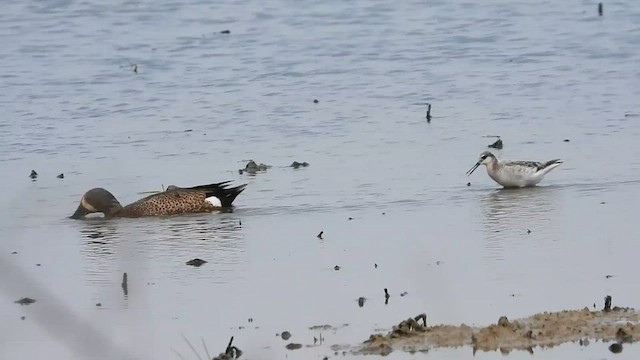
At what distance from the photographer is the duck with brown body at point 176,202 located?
1083cm

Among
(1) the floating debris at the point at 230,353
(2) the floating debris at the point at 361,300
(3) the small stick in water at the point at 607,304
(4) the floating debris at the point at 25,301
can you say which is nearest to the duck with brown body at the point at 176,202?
(4) the floating debris at the point at 25,301

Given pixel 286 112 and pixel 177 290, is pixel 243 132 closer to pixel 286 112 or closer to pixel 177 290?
pixel 286 112

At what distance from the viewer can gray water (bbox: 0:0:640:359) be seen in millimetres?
7457

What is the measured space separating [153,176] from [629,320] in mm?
6059

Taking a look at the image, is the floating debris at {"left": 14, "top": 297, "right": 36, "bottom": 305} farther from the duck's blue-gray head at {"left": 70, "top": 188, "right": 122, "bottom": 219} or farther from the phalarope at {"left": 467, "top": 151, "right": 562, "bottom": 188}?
the phalarope at {"left": 467, "top": 151, "right": 562, "bottom": 188}

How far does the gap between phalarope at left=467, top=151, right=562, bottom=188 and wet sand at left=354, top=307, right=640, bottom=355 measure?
4498 millimetres

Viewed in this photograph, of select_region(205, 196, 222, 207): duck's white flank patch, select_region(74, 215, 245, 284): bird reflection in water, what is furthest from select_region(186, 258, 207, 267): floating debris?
select_region(205, 196, 222, 207): duck's white flank patch

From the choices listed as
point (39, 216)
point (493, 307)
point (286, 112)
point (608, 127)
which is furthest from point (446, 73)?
point (493, 307)

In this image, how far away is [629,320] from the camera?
6.80 meters

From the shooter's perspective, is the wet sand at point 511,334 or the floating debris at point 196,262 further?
the floating debris at point 196,262

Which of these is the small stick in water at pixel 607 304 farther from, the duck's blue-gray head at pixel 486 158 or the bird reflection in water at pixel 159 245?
the duck's blue-gray head at pixel 486 158

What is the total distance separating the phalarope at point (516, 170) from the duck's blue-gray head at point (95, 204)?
2.88m

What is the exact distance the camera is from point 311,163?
12.2 metres

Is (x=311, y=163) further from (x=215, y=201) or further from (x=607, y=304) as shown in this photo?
(x=607, y=304)
